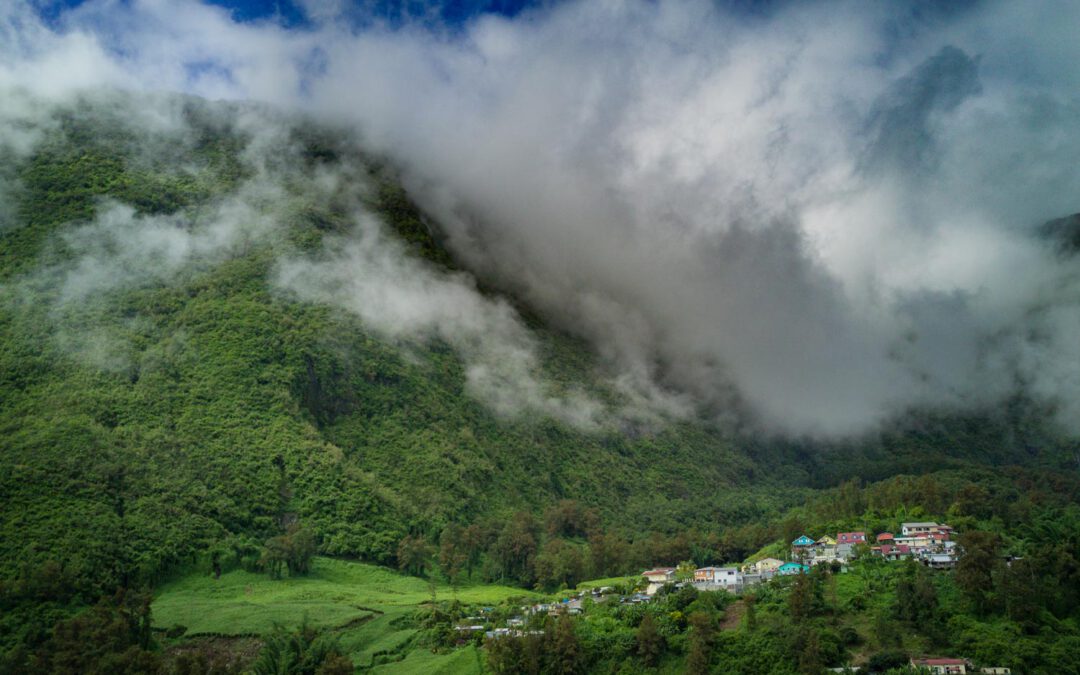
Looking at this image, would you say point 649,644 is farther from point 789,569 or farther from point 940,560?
point 940,560

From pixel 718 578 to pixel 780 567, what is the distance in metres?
5.98

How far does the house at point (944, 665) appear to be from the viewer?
5391 centimetres

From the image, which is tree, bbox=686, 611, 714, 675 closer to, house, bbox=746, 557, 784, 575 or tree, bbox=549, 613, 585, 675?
tree, bbox=549, 613, 585, 675

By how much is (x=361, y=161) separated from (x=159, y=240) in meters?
63.4

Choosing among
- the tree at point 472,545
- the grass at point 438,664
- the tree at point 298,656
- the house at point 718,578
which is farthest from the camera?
the tree at point 472,545

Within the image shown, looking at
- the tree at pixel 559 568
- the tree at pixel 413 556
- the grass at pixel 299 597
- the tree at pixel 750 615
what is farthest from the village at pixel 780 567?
the tree at pixel 413 556

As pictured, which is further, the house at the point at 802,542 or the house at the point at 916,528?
the house at the point at 802,542

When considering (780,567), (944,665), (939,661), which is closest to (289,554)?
(780,567)

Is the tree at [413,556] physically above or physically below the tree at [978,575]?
above

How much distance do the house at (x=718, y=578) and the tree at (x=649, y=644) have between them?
47.1 ft

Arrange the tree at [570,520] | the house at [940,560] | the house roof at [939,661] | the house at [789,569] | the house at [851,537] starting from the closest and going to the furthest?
the house roof at [939,661] → the house at [940,560] → the house at [789,569] → the house at [851,537] → the tree at [570,520]

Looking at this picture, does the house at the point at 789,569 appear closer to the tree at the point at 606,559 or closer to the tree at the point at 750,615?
the tree at the point at 750,615

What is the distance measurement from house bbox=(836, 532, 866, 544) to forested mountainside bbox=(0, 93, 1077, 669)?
56.7 feet

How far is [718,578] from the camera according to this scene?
3155 inches
